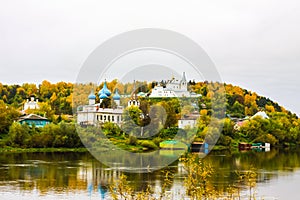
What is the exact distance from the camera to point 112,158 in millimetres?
18000

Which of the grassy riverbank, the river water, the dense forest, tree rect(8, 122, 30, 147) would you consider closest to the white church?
the dense forest

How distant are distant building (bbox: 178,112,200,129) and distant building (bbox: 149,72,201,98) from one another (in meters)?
3.24

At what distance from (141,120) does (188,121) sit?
12.6ft

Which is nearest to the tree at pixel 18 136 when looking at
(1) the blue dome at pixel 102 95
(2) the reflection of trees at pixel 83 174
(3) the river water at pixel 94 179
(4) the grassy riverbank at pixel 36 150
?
(4) the grassy riverbank at pixel 36 150

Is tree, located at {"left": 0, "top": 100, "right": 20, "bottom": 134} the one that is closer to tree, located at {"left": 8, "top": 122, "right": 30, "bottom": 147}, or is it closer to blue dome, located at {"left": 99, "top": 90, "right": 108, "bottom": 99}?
tree, located at {"left": 8, "top": 122, "right": 30, "bottom": 147}

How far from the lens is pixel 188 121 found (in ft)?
78.1

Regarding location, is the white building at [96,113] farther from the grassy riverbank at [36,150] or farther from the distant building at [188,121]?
the distant building at [188,121]

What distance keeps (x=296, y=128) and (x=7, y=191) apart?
2349 cm

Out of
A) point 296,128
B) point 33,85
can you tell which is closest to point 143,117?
point 296,128

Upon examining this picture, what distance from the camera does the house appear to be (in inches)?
1027

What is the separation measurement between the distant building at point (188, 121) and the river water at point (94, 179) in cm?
614

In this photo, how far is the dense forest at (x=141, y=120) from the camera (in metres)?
22.5

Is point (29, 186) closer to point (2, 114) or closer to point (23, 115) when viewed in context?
point (2, 114)

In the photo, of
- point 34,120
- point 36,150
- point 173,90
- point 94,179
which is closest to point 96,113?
point 34,120
